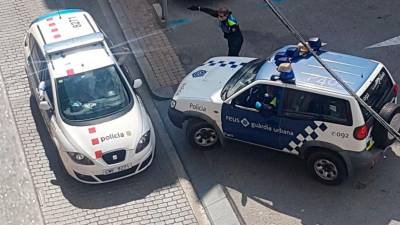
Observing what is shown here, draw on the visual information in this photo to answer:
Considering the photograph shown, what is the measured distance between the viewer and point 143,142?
10.9 m

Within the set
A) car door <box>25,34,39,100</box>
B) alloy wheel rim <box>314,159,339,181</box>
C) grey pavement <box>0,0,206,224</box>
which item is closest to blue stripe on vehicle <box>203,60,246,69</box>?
grey pavement <box>0,0,206,224</box>

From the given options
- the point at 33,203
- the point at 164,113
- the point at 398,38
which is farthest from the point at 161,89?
the point at 398,38

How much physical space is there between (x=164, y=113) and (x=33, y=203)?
312 centimetres

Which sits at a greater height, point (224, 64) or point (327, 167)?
point (224, 64)

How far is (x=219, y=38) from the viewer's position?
14117 millimetres

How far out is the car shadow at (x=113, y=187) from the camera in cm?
1076

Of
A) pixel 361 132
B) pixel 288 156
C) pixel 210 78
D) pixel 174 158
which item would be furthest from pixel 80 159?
pixel 361 132

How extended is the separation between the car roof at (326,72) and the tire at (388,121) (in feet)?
1.80

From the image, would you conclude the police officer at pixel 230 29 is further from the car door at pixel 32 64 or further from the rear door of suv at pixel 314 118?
the car door at pixel 32 64

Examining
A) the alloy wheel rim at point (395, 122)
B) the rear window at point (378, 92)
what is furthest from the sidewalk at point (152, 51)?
the alloy wheel rim at point (395, 122)

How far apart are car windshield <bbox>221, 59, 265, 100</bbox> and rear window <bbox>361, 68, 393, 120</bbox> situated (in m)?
1.92

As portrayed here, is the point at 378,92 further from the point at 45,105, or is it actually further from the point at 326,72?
the point at 45,105

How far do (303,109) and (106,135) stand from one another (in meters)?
3.28

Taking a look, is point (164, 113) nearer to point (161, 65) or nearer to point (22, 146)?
point (161, 65)
